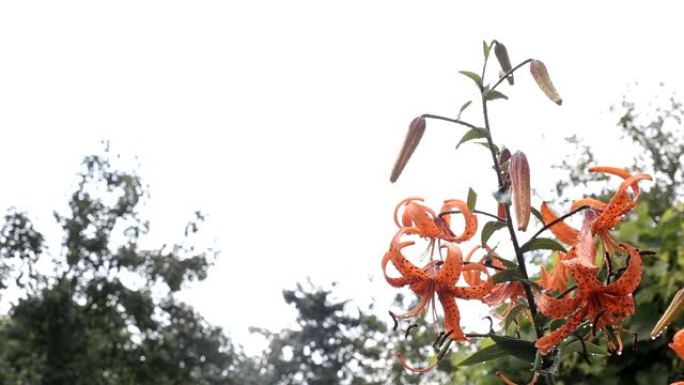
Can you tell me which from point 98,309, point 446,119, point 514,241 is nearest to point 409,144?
point 446,119

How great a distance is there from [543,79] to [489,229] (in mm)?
182

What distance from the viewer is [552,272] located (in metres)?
0.83

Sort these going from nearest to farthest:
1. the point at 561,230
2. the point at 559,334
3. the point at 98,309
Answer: the point at 559,334 → the point at 561,230 → the point at 98,309

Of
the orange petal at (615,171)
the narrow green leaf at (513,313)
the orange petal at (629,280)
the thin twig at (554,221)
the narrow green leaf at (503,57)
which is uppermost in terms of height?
the narrow green leaf at (503,57)

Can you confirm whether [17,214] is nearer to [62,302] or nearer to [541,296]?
[62,302]

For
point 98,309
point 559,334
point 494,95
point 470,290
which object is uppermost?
point 98,309

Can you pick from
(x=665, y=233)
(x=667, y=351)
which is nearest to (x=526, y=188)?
(x=667, y=351)

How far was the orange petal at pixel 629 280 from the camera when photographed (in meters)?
0.71

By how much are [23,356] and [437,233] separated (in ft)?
27.2

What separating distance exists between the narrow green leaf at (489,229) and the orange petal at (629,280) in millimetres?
111

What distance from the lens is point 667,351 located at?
1.72 m

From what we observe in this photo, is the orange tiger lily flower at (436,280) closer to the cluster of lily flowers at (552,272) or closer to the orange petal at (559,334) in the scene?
the cluster of lily flowers at (552,272)

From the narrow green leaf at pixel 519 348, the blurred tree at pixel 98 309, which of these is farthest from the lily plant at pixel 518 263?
the blurred tree at pixel 98 309

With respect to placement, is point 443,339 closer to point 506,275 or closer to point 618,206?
point 506,275
